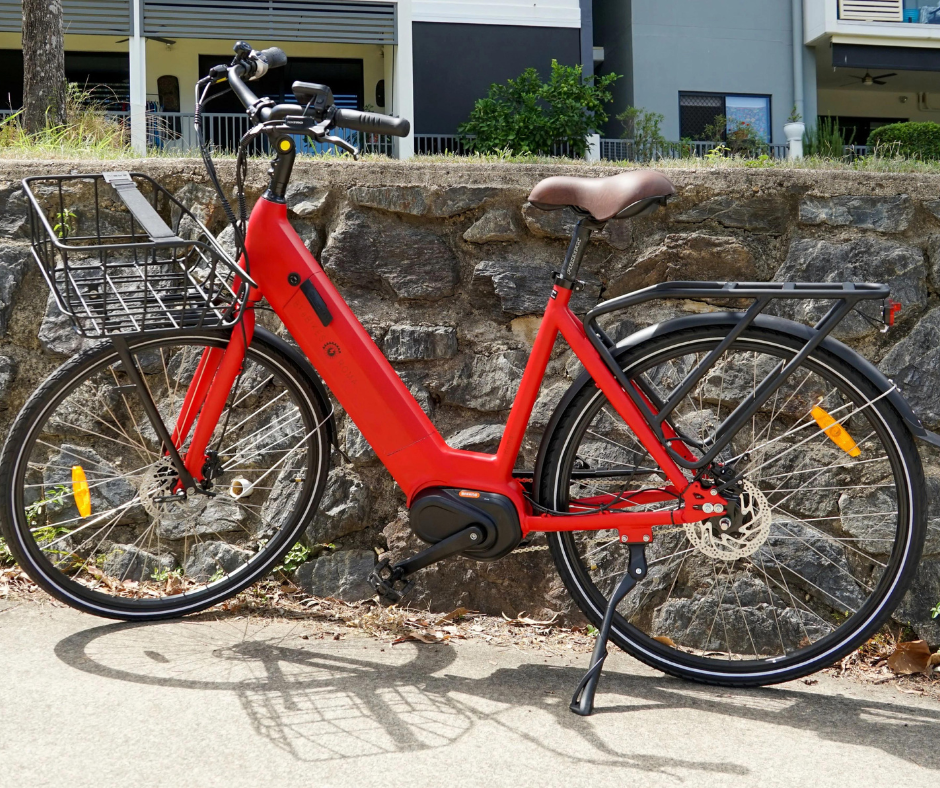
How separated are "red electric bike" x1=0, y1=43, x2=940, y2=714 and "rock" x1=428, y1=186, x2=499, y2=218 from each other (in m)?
0.65

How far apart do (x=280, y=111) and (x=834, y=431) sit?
168 cm

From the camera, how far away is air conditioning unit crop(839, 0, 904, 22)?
51.9 feet

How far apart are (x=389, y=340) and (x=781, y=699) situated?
5.15 ft

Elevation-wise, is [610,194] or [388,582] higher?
[610,194]

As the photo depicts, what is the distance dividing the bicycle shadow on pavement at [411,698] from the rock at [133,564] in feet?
1.40

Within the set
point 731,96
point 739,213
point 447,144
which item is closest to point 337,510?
point 739,213

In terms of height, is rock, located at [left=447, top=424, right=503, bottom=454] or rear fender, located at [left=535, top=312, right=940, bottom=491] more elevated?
rear fender, located at [left=535, top=312, right=940, bottom=491]

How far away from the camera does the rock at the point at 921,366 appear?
2.86 metres

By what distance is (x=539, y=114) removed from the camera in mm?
12000

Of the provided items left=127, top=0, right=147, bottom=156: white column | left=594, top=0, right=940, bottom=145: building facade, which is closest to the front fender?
left=127, top=0, right=147, bottom=156: white column

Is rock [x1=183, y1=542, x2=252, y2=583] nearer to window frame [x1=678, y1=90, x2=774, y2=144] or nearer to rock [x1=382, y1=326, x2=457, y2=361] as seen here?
rock [x1=382, y1=326, x2=457, y2=361]

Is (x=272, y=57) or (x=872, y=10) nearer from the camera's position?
(x=272, y=57)

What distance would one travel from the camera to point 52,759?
1809 mm

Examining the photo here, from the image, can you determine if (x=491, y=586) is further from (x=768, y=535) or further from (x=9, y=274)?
(x=9, y=274)
